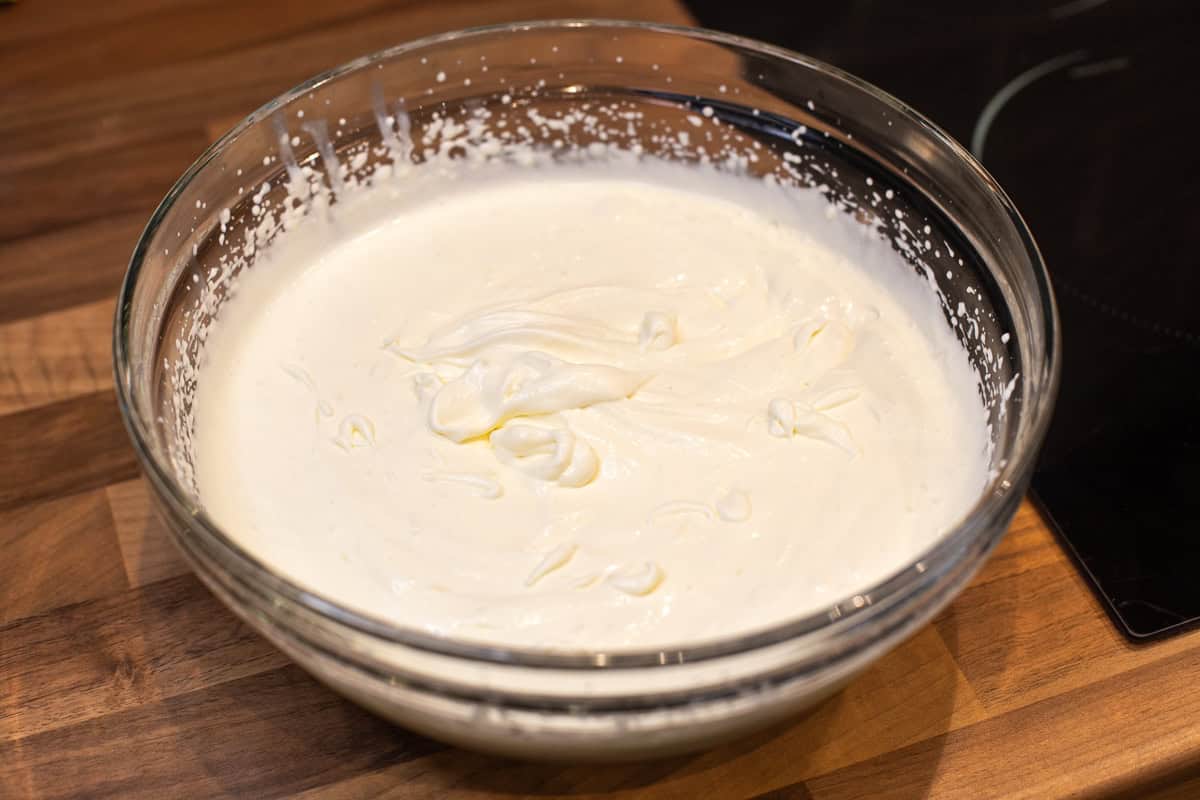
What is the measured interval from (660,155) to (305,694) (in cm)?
77

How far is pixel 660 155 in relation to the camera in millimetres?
1439

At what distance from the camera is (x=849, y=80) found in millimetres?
1289

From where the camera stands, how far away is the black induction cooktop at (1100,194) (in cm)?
116

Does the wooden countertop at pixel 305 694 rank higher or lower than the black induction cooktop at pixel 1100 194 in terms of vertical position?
lower

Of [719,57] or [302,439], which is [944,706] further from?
[719,57]

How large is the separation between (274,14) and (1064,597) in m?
1.33

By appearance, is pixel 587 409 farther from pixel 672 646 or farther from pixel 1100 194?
pixel 1100 194

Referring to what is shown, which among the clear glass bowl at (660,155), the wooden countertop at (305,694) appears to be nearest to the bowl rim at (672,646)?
the clear glass bowl at (660,155)

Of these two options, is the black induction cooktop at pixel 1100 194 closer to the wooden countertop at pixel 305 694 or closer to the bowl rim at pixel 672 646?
the wooden countertop at pixel 305 694

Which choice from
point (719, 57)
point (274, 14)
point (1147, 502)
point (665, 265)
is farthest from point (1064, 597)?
point (274, 14)

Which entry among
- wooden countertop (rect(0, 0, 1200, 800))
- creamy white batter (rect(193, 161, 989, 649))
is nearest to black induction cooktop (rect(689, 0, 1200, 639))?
wooden countertop (rect(0, 0, 1200, 800))

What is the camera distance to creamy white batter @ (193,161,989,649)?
3.29 ft

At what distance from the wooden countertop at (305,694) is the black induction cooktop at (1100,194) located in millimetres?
42

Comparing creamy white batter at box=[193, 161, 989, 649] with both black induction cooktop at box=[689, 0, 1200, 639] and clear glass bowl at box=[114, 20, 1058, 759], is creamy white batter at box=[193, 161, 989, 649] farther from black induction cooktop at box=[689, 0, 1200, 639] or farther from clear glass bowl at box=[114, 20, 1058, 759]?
black induction cooktop at box=[689, 0, 1200, 639]
